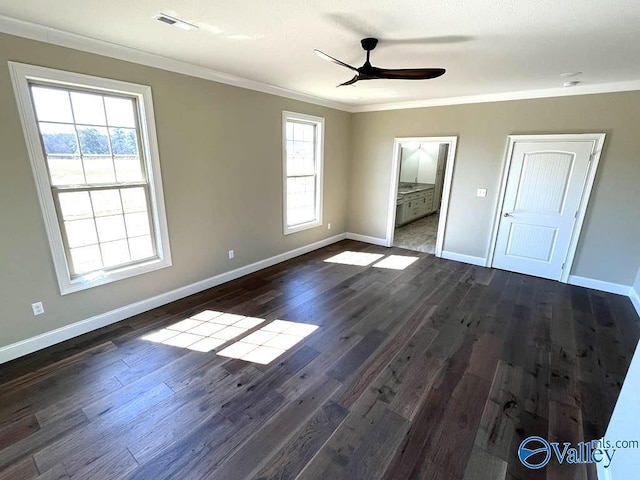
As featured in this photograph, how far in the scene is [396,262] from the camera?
5.14 metres

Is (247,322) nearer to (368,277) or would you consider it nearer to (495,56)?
(368,277)

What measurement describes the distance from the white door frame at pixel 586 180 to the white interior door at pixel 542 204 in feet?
0.10

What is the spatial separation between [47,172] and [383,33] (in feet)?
10.0

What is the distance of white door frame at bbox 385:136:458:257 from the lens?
493 centimetres

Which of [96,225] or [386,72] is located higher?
[386,72]

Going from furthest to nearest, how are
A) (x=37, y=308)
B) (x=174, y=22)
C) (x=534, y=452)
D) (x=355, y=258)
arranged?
(x=355, y=258)
(x=37, y=308)
(x=174, y=22)
(x=534, y=452)

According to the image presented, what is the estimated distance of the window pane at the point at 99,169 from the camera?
9.10 feet

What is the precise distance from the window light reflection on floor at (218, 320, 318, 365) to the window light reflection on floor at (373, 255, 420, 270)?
224cm

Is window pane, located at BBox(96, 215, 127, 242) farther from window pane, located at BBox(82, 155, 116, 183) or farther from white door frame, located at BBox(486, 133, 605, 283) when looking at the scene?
white door frame, located at BBox(486, 133, 605, 283)

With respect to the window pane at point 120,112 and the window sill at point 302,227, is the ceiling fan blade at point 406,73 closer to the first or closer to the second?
the window pane at point 120,112

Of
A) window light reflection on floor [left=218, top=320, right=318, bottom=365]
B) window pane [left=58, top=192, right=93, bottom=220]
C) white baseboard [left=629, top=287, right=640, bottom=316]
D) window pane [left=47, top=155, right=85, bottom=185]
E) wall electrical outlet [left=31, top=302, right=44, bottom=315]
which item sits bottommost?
window light reflection on floor [left=218, top=320, right=318, bottom=365]

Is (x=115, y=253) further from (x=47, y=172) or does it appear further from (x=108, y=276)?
(x=47, y=172)

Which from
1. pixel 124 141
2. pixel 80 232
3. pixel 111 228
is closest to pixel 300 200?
pixel 124 141
